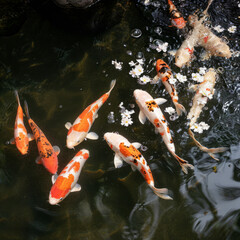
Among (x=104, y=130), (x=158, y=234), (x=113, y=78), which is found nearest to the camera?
(x=158, y=234)

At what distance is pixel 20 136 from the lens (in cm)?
416

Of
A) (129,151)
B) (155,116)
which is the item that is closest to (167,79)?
(155,116)

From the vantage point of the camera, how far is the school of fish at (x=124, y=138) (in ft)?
12.6

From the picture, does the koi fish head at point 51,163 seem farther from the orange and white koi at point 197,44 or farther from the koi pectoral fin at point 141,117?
→ the orange and white koi at point 197,44

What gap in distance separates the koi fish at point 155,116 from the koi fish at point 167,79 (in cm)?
21

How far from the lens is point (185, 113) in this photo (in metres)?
4.56

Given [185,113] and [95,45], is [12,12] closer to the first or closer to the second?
[95,45]

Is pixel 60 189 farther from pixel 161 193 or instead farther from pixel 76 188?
pixel 161 193

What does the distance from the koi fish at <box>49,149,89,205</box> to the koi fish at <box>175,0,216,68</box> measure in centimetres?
249

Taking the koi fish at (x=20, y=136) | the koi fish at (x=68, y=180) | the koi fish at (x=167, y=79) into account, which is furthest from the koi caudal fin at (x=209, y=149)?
the koi fish at (x=20, y=136)

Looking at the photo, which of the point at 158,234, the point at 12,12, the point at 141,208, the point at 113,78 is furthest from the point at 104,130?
the point at 12,12

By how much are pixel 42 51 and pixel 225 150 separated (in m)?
3.95

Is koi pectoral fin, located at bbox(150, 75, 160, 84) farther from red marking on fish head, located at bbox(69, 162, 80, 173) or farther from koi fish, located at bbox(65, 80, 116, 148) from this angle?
red marking on fish head, located at bbox(69, 162, 80, 173)

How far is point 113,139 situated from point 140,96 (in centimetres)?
91
